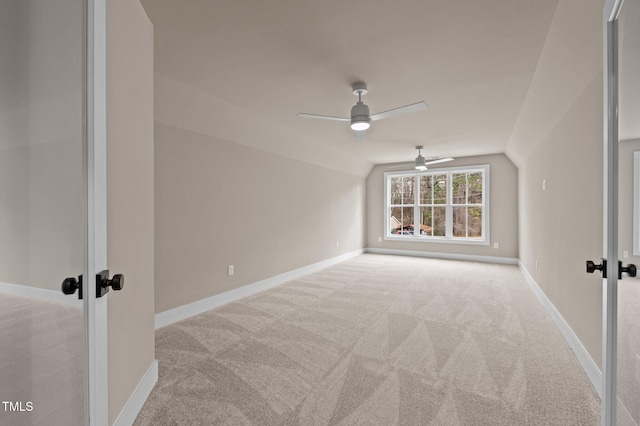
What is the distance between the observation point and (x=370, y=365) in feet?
7.26

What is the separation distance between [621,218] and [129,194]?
2267mm

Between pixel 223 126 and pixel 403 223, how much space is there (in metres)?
5.64

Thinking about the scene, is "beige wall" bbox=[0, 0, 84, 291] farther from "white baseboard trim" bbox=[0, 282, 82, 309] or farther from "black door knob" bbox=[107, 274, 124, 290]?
"black door knob" bbox=[107, 274, 124, 290]

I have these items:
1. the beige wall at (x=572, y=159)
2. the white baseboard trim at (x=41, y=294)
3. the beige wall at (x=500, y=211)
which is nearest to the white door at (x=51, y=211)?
the white baseboard trim at (x=41, y=294)

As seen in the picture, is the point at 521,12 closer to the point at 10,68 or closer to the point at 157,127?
the point at 10,68

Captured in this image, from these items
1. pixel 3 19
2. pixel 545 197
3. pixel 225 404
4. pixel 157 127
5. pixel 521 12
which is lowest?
pixel 225 404

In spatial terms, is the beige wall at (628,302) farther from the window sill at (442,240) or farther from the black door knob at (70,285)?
the window sill at (442,240)

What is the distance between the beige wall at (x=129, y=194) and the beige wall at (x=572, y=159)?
2.53 metres

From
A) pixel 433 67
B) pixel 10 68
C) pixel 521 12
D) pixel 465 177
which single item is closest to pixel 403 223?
pixel 465 177

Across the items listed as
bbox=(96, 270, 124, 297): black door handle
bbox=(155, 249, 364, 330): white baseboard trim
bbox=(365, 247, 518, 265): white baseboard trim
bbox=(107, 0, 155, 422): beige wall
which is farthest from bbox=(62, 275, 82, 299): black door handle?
bbox=(365, 247, 518, 265): white baseboard trim

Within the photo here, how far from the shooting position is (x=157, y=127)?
2930mm

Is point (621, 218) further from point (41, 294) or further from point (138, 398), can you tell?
point (138, 398)

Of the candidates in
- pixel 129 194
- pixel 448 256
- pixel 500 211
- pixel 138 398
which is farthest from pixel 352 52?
pixel 448 256

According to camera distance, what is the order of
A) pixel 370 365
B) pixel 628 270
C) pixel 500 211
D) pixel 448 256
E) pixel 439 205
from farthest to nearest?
pixel 439 205 < pixel 448 256 < pixel 500 211 < pixel 370 365 < pixel 628 270
